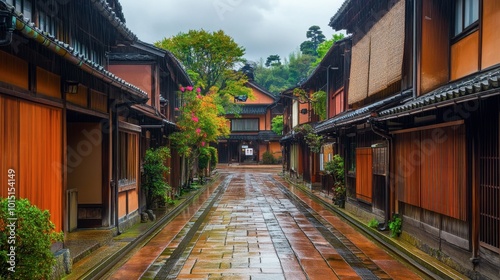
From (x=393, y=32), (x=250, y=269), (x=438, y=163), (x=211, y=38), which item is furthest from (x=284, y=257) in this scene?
(x=211, y=38)

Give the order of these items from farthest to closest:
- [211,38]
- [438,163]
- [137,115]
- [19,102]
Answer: [211,38] → [137,115] → [438,163] → [19,102]

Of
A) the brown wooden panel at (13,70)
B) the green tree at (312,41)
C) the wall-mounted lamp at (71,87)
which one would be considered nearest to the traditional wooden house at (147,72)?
the wall-mounted lamp at (71,87)

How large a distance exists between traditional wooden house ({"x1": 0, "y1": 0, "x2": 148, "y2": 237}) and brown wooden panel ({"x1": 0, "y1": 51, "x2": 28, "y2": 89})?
14 millimetres

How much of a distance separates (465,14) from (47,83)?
8.25m

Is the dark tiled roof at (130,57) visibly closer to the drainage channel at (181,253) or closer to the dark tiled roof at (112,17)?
the dark tiled roof at (112,17)

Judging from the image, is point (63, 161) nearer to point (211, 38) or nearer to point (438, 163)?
point (438, 163)

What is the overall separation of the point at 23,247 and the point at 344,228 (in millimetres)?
10466

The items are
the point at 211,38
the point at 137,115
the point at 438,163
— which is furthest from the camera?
the point at 211,38

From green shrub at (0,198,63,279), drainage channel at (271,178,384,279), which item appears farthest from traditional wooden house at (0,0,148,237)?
drainage channel at (271,178,384,279)

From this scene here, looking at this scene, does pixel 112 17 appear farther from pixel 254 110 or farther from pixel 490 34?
pixel 254 110

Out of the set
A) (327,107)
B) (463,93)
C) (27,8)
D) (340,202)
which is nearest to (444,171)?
(463,93)

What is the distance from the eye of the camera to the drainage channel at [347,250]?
909 cm

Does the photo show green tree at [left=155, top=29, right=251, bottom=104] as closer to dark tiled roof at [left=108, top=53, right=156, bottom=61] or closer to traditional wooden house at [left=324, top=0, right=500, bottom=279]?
dark tiled roof at [left=108, top=53, right=156, bottom=61]

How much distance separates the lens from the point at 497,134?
7.37 metres
